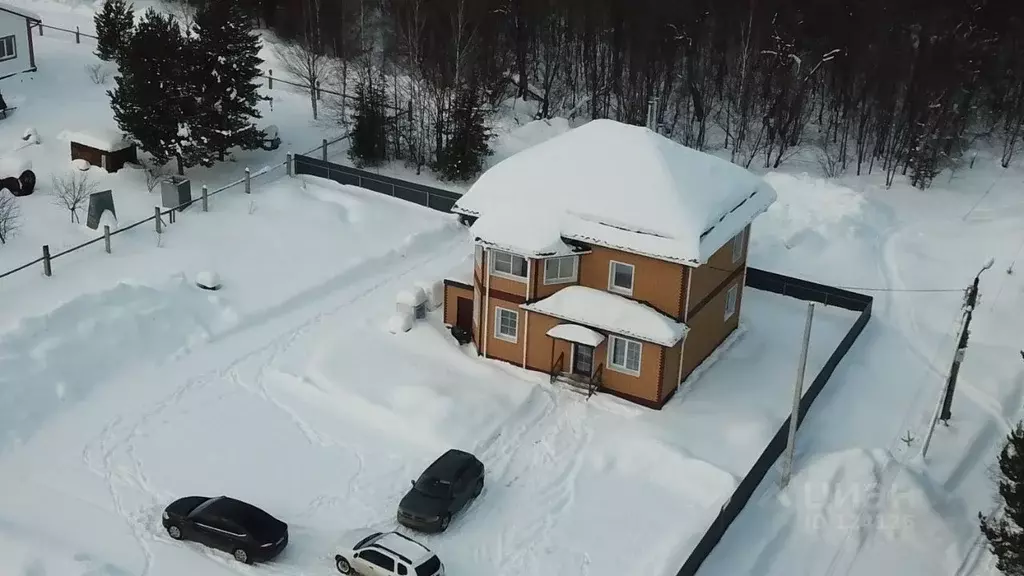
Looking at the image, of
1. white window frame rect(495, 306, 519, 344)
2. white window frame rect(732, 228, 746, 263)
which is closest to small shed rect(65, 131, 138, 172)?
white window frame rect(495, 306, 519, 344)

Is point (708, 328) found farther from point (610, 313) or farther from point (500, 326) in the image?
point (500, 326)

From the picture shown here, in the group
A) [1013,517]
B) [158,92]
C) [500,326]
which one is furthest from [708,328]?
[158,92]

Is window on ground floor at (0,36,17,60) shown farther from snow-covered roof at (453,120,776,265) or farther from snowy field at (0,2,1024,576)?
snow-covered roof at (453,120,776,265)

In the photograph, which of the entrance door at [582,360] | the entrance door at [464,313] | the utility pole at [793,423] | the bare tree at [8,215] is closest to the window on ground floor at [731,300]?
the entrance door at [582,360]

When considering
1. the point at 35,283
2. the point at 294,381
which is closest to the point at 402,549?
the point at 294,381

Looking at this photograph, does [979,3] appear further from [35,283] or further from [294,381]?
[35,283]

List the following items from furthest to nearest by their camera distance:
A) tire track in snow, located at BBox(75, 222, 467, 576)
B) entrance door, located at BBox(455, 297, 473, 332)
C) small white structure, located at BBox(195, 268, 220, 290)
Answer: small white structure, located at BBox(195, 268, 220, 290) → entrance door, located at BBox(455, 297, 473, 332) → tire track in snow, located at BBox(75, 222, 467, 576)
